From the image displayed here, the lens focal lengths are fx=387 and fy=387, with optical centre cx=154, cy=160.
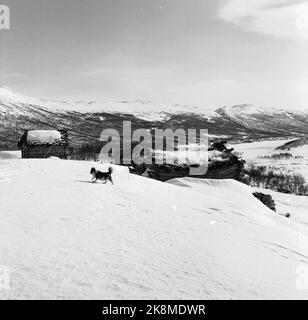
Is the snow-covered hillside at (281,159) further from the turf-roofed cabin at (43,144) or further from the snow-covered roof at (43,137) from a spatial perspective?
the snow-covered roof at (43,137)

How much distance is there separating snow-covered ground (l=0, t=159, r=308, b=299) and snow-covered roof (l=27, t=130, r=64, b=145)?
93.6 feet

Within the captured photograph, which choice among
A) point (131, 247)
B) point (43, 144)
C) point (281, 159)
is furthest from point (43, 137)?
point (281, 159)

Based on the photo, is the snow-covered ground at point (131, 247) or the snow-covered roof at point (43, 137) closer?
the snow-covered ground at point (131, 247)

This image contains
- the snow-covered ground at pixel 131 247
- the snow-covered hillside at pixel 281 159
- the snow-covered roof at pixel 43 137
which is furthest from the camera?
the snow-covered hillside at pixel 281 159

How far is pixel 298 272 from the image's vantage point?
363 inches

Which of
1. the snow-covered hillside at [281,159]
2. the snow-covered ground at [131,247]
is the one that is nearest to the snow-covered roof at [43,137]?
the snow-covered ground at [131,247]

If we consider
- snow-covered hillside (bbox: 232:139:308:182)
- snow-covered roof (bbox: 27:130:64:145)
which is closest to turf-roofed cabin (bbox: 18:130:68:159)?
snow-covered roof (bbox: 27:130:64:145)

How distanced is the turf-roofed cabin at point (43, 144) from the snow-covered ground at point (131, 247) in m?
28.5

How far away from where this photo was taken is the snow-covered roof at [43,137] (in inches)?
1729

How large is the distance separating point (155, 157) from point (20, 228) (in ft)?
78.9

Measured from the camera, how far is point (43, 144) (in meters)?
44.1

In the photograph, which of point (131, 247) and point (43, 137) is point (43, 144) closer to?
point (43, 137)

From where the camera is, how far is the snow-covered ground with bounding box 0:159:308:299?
6.74 m
